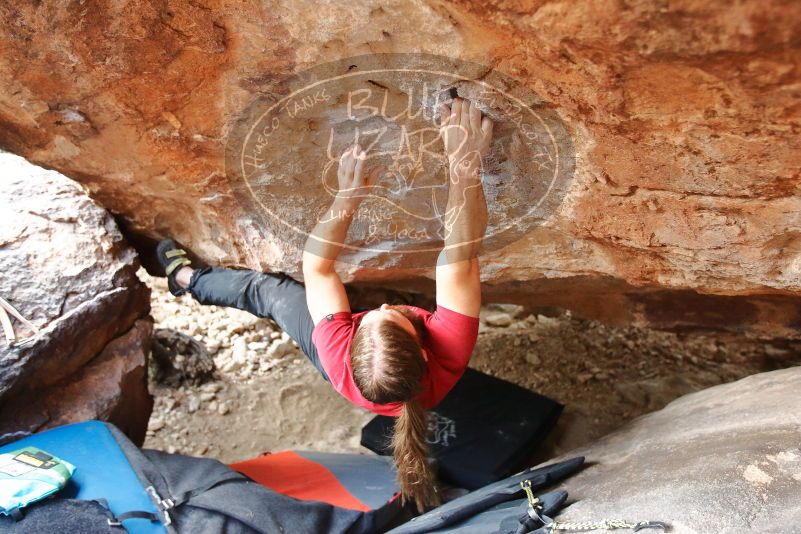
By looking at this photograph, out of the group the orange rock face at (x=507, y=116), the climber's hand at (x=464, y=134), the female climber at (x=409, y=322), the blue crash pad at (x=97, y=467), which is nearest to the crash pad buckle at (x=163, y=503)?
the blue crash pad at (x=97, y=467)

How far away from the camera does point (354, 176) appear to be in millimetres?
1859

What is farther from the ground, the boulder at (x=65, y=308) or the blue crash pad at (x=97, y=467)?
the boulder at (x=65, y=308)

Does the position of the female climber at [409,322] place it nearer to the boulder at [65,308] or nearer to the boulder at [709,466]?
the boulder at [709,466]

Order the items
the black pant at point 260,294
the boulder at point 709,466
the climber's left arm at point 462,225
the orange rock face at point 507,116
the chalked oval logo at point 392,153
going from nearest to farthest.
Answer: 1. the orange rock face at point 507,116
2. the boulder at point 709,466
3. the chalked oval logo at point 392,153
4. the climber's left arm at point 462,225
5. the black pant at point 260,294

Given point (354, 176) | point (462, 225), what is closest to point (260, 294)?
point (354, 176)

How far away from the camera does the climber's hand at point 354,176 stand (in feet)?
6.05

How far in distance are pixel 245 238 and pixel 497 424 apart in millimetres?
1261

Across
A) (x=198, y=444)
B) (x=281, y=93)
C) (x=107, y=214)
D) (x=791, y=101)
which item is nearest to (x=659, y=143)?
(x=791, y=101)

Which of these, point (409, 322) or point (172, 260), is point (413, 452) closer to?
point (409, 322)

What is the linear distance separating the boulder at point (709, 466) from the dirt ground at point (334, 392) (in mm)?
753

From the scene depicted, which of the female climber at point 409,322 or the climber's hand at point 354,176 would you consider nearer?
the female climber at point 409,322

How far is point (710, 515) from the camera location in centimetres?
135

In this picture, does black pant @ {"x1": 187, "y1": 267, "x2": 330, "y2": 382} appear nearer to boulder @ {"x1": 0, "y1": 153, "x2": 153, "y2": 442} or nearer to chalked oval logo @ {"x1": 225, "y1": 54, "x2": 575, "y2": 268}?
chalked oval logo @ {"x1": 225, "y1": 54, "x2": 575, "y2": 268}

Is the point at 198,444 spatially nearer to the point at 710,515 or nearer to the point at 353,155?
the point at 353,155
